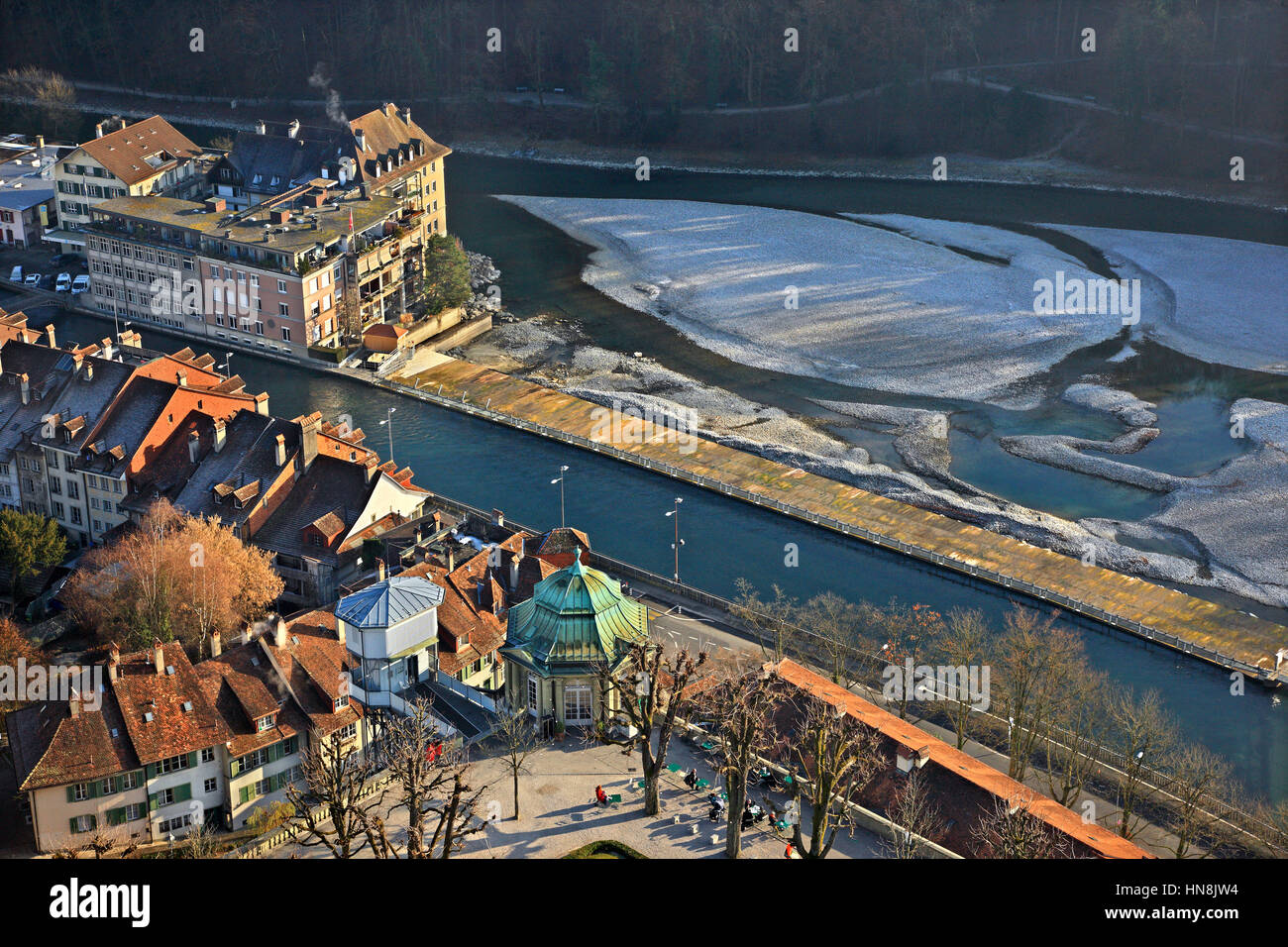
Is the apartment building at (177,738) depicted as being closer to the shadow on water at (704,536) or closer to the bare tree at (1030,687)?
the bare tree at (1030,687)

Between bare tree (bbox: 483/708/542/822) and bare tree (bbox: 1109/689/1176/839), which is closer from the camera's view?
bare tree (bbox: 483/708/542/822)

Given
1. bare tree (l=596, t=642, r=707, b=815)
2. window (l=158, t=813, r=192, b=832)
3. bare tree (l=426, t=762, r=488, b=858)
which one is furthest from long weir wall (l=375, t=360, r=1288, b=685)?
window (l=158, t=813, r=192, b=832)

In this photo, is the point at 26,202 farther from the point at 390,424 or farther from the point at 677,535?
the point at 677,535

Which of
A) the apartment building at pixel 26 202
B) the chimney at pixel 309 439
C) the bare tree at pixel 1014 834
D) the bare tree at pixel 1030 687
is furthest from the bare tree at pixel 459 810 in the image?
the apartment building at pixel 26 202

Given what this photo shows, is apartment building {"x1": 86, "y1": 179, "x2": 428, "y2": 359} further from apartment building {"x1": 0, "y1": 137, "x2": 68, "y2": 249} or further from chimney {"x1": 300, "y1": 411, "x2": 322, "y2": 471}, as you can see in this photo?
chimney {"x1": 300, "y1": 411, "x2": 322, "y2": 471}

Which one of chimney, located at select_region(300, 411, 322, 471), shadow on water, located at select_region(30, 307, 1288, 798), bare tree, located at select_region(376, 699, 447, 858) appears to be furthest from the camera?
chimney, located at select_region(300, 411, 322, 471)

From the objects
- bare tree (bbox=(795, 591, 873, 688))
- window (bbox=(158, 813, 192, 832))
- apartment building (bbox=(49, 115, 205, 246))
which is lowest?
window (bbox=(158, 813, 192, 832))

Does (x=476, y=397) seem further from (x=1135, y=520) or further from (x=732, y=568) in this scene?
(x=1135, y=520)
